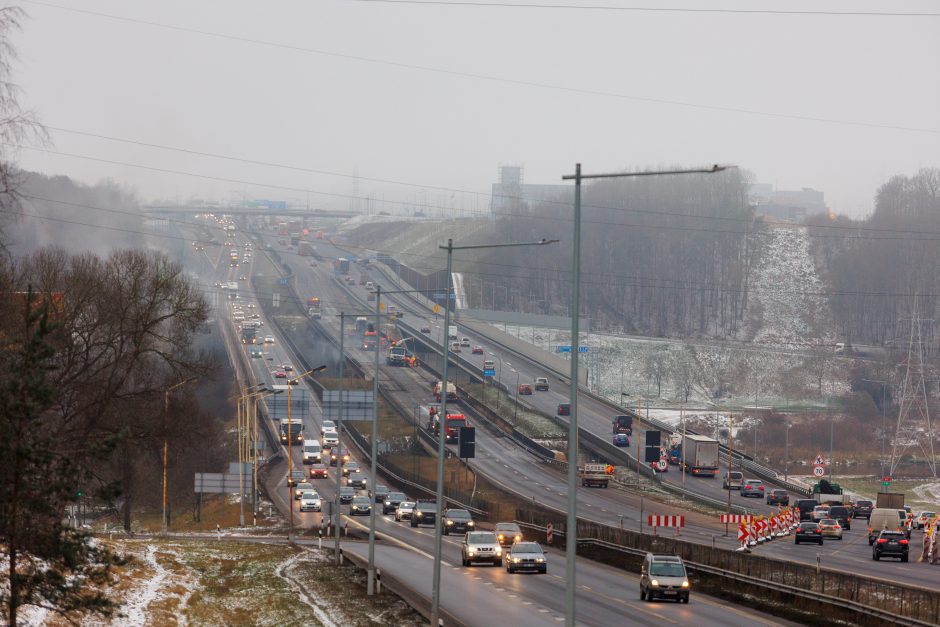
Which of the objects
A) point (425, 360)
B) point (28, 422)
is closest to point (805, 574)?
point (28, 422)

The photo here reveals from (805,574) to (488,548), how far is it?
2239cm

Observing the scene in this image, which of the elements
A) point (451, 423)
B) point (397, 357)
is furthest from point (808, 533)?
point (397, 357)

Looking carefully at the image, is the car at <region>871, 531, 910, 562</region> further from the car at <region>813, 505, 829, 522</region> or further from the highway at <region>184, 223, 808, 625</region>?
the car at <region>813, 505, 829, 522</region>

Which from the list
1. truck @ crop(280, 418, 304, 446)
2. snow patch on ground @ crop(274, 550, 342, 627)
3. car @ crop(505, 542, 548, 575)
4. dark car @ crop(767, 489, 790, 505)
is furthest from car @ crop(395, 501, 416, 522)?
truck @ crop(280, 418, 304, 446)

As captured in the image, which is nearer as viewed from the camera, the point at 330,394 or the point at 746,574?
the point at 746,574

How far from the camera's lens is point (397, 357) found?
182m

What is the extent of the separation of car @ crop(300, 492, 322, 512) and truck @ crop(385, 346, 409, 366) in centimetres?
7547

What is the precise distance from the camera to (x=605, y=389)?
19562cm

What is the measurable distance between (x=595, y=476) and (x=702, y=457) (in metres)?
12.9

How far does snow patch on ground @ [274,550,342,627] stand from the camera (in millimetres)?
41688

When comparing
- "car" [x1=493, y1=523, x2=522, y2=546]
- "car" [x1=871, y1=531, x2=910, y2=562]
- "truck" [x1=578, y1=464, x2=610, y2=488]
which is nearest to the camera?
"car" [x1=871, y1=531, x2=910, y2=562]

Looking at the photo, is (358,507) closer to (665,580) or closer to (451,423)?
(451,423)

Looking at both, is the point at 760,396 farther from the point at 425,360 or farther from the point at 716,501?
the point at 716,501

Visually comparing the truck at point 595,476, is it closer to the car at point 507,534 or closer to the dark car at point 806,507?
the dark car at point 806,507
